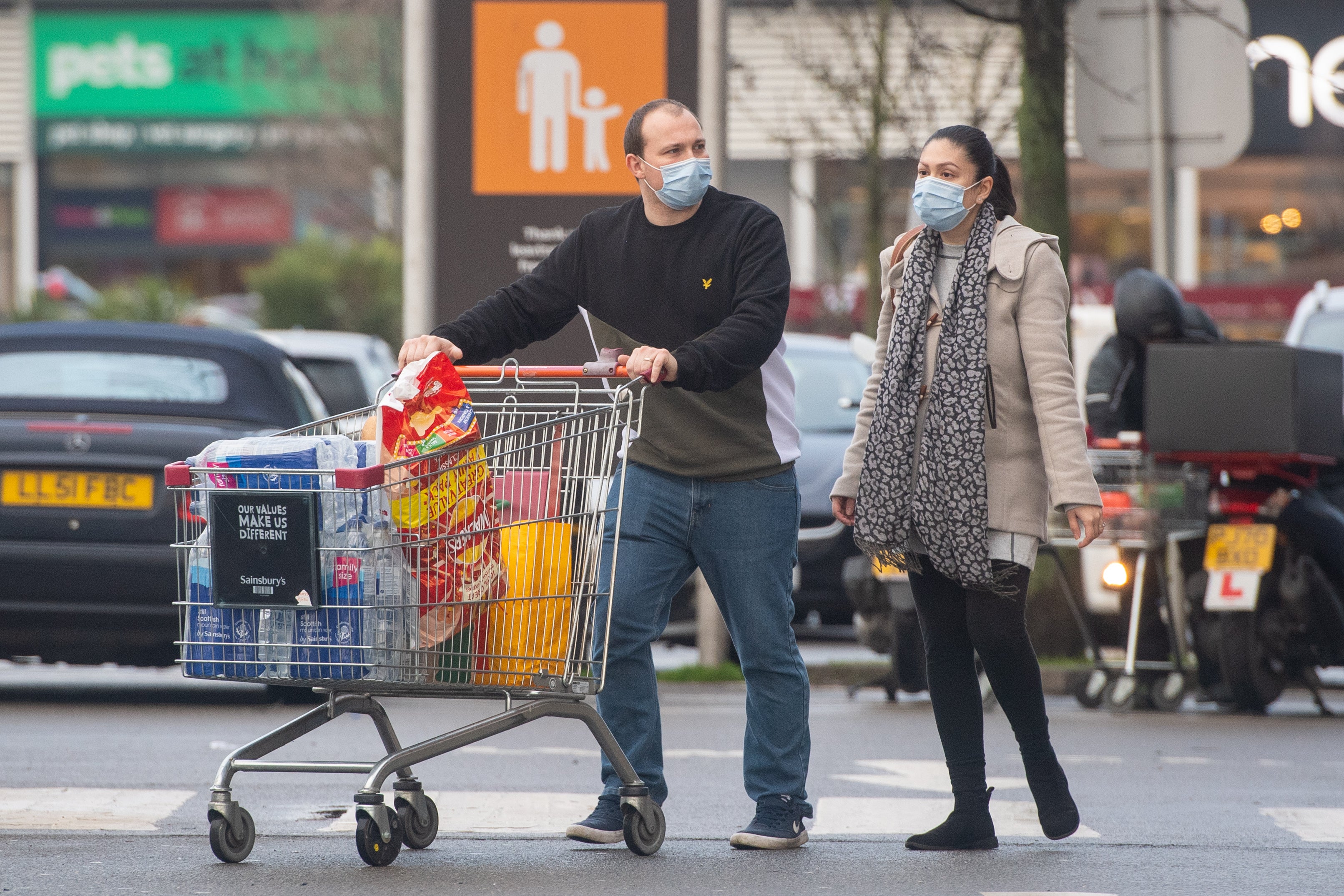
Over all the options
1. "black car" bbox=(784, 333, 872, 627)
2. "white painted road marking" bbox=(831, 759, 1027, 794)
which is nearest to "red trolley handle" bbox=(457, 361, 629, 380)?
"white painted road marking" bbox=(831, 759, 1027, 794)

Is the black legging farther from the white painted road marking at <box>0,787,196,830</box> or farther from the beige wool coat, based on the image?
the white painted road marking at <box>0,787,196,830</box>

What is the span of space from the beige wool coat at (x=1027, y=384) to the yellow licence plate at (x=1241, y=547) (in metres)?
3.39

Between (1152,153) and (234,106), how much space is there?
26.9m

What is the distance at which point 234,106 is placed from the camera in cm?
3475

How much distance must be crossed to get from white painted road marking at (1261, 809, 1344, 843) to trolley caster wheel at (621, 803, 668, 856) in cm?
176

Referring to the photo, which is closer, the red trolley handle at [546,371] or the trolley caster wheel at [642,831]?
the red trolley handle at [546,371]

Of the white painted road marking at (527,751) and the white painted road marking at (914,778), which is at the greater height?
the white painted road marking at (914,778)

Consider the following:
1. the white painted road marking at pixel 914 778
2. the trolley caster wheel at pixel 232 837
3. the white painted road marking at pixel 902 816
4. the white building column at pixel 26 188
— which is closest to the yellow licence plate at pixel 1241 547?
the white painted road marking at pixel 914 778

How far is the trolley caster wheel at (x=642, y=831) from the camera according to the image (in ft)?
16.2

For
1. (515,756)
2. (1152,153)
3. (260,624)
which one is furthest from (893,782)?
(1152,153)

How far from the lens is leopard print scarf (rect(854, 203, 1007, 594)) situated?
4.90 metres

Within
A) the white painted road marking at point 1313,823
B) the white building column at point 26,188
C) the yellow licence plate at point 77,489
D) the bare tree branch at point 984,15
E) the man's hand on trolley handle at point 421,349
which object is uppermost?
the white building column at point 26,188

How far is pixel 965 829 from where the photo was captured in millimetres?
5066

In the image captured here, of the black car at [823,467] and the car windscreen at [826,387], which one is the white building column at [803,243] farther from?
the black car at [823,467]
